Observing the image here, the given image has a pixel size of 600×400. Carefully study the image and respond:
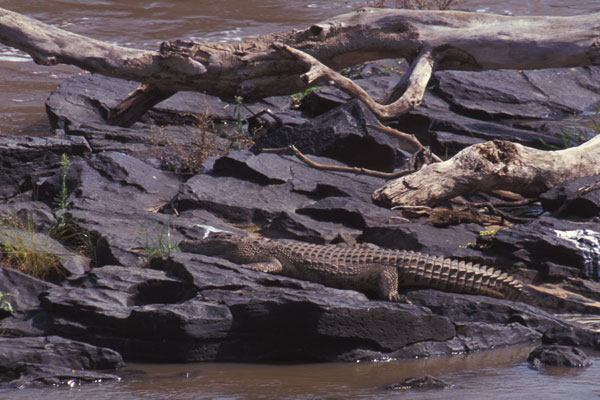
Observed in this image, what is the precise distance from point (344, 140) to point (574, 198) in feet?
8.61

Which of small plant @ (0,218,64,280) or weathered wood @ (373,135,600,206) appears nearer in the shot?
small plant @ (0,218,64,280)

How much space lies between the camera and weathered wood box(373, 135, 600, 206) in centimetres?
779

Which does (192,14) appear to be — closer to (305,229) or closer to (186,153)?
(186,153)

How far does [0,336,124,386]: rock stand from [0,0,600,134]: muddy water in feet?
47.3

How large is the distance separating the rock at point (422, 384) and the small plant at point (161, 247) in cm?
230

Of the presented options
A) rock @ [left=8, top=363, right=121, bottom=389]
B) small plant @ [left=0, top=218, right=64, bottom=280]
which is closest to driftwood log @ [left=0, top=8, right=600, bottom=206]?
small plant @ [left=0, top=218, right=64, bottom=280]

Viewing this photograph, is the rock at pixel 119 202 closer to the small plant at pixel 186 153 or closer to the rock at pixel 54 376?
the small plant at pixel 186 153

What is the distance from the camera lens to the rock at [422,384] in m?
4.37

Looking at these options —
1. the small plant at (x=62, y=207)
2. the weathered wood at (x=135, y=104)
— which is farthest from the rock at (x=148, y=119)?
the small plant at (x=62, y=207)

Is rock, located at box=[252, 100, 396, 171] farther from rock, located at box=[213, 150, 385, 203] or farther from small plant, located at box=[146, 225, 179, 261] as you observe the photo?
small plant, located at box=[146, 225, 179, 261]

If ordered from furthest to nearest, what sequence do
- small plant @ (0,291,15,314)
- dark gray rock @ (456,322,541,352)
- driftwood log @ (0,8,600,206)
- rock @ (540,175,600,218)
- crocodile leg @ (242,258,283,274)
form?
1. driftwood log @ (0,8,600,206)
2. rock @ (540,175,600,218)
3. crocodile leg @ (242,258,283,274)
4. small plant @ (0,291,15,314)
5. dark gray rock @ (456,322,541,352)

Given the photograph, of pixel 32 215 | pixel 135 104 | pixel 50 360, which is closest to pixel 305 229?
pixel 32 215

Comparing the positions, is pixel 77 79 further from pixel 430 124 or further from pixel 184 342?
pixel 184 342

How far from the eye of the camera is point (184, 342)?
16.3 ft
